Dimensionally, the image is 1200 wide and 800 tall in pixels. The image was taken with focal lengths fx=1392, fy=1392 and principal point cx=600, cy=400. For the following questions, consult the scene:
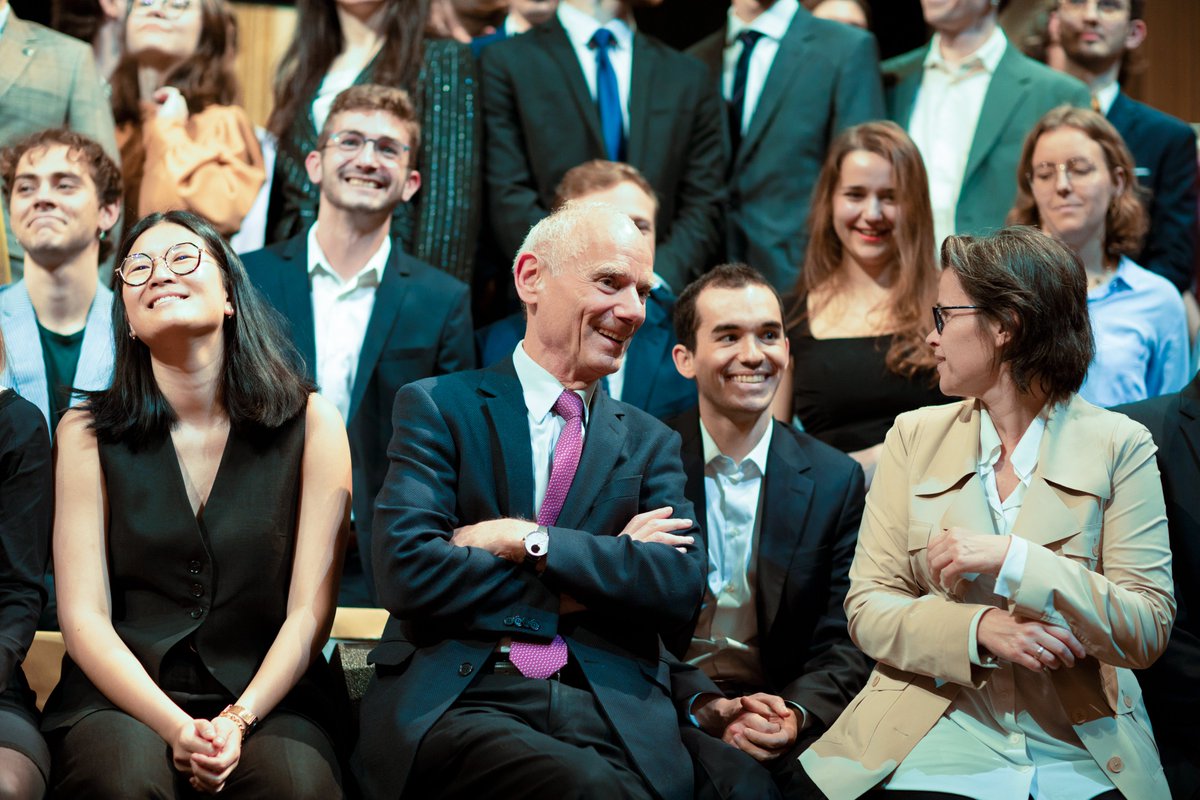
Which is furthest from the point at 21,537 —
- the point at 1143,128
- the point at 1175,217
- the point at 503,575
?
the point at 1143,128

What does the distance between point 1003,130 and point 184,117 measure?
9.09 ft

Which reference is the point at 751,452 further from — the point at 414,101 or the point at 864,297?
the point at 414,101

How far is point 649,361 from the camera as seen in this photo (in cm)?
423

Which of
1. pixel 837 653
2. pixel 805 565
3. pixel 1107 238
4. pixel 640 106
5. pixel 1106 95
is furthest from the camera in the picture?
pixel 1106 95

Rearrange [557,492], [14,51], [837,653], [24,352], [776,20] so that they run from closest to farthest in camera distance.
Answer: [557,492] < [837,653] < [24,352] < [14,51] < [776,20]

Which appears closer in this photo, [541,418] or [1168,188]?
[541,418]

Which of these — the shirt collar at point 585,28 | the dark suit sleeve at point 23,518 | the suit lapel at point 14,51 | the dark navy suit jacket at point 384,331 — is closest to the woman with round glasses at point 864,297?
the shirt collar at point 585,28

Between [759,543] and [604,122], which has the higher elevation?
[604,122]

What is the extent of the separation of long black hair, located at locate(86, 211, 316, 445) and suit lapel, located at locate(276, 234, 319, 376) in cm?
96

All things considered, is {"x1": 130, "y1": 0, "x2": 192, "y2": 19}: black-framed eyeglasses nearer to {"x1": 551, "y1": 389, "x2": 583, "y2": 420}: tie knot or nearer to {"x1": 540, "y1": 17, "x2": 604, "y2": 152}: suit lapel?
{"x1": 540, "y1": 17, "x2": 604, "y2": 152}: suit lapel

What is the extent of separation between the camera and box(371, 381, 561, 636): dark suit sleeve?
8.55ft

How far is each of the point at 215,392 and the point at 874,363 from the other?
1937 mm

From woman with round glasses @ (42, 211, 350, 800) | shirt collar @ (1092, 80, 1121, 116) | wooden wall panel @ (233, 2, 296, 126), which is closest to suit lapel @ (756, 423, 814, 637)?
woman with round glasses @ (42, 211, 350, 800)

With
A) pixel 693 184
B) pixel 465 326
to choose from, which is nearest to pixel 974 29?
pixel 693 184
